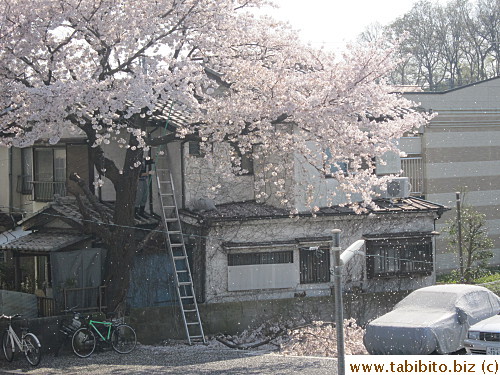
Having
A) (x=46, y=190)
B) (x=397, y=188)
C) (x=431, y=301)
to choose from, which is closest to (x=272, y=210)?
(x=397, y=188)

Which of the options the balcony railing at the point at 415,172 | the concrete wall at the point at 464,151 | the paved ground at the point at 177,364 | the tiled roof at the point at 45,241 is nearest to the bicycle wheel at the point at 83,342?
the paved ground at the point at 177,364

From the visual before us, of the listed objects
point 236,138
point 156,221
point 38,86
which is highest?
point 38,86

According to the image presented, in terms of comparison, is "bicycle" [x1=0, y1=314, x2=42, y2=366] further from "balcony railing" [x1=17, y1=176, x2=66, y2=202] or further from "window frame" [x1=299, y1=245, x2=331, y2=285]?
"window frame" [x1=299, y1=245, x2=331, y2=285]

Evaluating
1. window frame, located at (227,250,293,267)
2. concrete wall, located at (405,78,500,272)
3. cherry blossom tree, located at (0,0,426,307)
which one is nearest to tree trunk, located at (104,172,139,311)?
cherry blossom tree, located at (0,0,426,307)

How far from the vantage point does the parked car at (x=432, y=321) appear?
48.9 feet

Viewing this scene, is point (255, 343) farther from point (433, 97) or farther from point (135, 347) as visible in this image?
point (433, 97)

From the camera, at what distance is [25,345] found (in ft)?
53.3

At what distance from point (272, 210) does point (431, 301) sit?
741 cm

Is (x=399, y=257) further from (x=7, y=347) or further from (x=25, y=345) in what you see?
(x=7, y=347)

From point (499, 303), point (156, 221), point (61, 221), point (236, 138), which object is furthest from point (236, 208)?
point (499, 303)

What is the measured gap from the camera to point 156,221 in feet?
73.2

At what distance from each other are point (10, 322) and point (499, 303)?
1215 centimetres

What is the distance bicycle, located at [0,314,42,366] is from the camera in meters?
16.1

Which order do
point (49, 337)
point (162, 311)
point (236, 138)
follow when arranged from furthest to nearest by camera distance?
point (162, 311) → point (236, 138) → point (49, 337)
